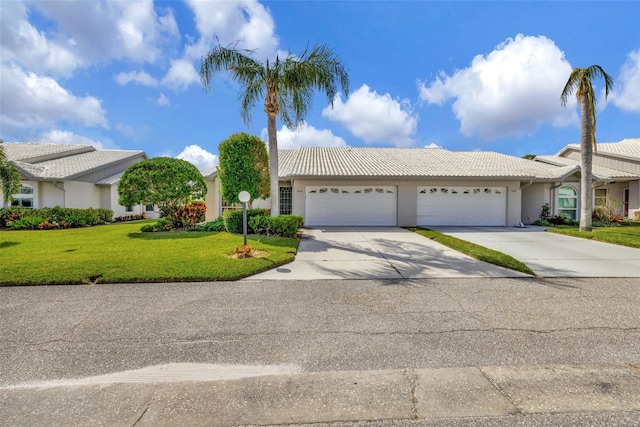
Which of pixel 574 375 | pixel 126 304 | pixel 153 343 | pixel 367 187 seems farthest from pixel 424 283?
pixel 367 187

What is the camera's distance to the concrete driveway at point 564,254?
6461 mm

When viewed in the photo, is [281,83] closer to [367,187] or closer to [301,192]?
[301,192]

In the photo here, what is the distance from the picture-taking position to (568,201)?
1650cm

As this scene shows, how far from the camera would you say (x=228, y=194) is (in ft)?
37.3

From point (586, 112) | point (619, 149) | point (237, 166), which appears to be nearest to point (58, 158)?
point (237, 166)

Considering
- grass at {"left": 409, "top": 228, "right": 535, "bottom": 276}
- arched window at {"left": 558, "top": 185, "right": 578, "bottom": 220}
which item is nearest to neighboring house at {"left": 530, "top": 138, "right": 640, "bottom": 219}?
arched window at {"left": 558, "top": 185, "right": 578, "bottom": 220}

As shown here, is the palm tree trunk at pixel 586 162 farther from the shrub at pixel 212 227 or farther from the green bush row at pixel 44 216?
the green bush row at pixel 44 216

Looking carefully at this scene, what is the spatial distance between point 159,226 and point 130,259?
5.70 m

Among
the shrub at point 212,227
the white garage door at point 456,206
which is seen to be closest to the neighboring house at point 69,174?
the shrub at point 212,227

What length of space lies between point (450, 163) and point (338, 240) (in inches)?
398

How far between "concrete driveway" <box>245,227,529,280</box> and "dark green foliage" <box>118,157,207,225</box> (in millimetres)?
5784

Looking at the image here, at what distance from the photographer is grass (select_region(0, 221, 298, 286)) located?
224 inches

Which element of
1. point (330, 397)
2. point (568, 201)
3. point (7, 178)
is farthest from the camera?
point (568, 201)

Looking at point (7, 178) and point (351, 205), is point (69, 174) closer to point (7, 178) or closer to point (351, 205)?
point (7, 178)
